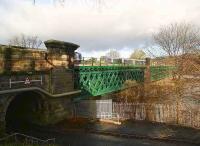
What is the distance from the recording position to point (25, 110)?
26828mm

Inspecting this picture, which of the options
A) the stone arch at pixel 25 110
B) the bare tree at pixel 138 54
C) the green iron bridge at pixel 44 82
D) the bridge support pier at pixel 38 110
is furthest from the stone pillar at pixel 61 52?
the bare tree at pixel 138 54

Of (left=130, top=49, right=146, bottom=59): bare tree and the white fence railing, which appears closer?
the white fence railing

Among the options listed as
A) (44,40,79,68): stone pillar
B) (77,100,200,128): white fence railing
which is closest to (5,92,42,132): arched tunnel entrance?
(44,40,79,68): stone pillar

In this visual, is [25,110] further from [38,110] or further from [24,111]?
[38,110]

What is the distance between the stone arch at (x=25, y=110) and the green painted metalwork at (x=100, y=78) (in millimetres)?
4652

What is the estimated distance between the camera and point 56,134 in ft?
76.8

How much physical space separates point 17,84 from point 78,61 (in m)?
9.59

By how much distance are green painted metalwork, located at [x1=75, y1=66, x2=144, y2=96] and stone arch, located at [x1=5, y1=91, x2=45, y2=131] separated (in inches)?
183

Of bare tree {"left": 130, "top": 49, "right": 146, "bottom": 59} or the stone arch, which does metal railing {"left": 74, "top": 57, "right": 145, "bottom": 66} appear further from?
bare tree {"left": 130, "top": 49, "right": 146, "bottom": 59}

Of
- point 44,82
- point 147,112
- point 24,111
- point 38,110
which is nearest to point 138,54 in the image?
point 147,112

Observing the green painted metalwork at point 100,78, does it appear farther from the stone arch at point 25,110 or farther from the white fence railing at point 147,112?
the stone arch at point 25,110

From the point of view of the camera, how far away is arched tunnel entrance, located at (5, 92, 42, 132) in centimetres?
2558

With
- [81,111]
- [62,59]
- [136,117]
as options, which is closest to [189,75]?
[136,117]

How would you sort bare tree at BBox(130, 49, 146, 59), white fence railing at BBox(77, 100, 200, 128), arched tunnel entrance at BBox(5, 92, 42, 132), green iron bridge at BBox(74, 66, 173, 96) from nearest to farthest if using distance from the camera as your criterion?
white fence railing at BBox(77, 100, 200, 128)
arched tunnel entrance at BBox(5, 92, 42, 132)
green iron bridge at BBox(74, 66, 173, 96)
bare tree at BBox(130, 49, 146, 59)
